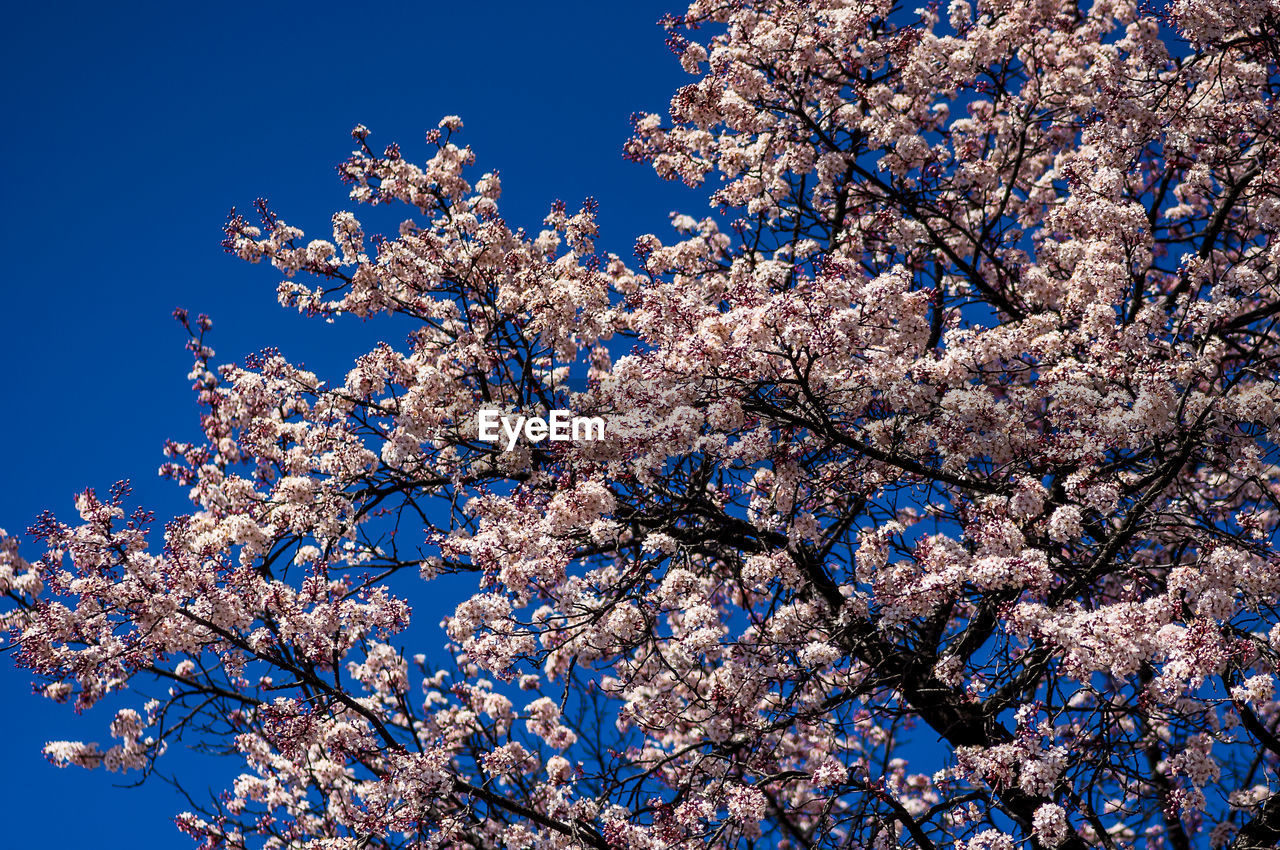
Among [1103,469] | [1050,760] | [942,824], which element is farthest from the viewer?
[942,824]

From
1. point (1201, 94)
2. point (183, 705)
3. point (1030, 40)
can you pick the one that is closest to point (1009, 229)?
point (1030, 40)

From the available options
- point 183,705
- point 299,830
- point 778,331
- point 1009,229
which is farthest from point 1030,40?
point 299,830

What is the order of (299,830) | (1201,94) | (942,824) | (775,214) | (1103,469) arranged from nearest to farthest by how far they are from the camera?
(1103,469) < (942,824) < (1201,94) < (299,830) < (775,214)

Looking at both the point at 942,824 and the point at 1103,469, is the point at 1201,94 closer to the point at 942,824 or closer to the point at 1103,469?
the point at 1103,469

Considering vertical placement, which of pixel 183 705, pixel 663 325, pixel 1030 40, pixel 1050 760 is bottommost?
pixel 1050 760

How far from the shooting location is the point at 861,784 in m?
8.03

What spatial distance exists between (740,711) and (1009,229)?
7.08 metres

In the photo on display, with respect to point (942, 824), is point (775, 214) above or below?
above

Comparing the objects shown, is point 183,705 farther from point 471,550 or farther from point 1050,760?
point 1050,760

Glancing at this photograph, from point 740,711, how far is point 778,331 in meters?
3.01

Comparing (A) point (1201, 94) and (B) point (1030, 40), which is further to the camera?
(B) point (1030, 40)

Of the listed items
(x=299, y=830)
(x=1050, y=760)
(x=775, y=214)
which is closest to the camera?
(x=1050, y=760)

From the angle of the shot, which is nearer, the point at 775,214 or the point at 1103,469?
the point at 1103,469

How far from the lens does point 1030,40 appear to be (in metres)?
12.1
